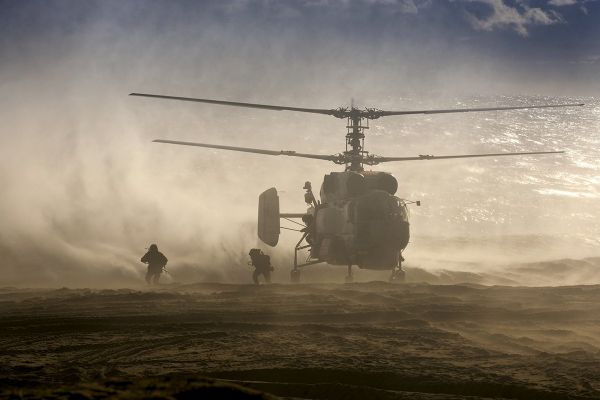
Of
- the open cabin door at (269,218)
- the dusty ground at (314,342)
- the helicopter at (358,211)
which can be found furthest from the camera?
the open cabin door at (269,218)

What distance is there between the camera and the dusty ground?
6.35m

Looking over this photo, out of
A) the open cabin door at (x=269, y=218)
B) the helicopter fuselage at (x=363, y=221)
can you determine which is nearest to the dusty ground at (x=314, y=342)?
the helicopter fuselage at (x=363, y=221)

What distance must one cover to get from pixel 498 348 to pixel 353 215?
8.59 meters

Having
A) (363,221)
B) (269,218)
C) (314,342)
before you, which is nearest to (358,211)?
(363,221)

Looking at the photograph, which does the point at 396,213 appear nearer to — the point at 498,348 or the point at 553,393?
the point at 498,348

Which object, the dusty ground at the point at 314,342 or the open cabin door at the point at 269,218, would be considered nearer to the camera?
the dusty ground at the point at 314,342

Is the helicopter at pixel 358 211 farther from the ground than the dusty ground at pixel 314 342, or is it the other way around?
the helicopter at pixel 358 211

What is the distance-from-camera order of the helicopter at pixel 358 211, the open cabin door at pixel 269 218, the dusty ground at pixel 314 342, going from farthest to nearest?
1. the open cabin door at pixel 269 218
2. the helicopter at pixel 358 211
3. the dusty ground at pixel 314 342

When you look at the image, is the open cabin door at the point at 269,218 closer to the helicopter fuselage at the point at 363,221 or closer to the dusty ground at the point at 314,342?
the helicopter fuselage at the point at 363,221

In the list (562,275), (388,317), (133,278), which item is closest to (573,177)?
(562,275)

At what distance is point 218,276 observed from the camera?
25125 mm

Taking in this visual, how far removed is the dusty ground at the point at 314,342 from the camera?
20.8 feet

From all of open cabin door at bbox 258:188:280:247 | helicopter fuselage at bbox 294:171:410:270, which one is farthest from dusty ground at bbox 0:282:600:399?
open cabin door at bbox 258:188:280:247

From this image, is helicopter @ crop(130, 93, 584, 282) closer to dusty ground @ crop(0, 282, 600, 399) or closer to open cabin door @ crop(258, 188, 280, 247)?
open cabin door @ crop(258, 188, 280, 247)
